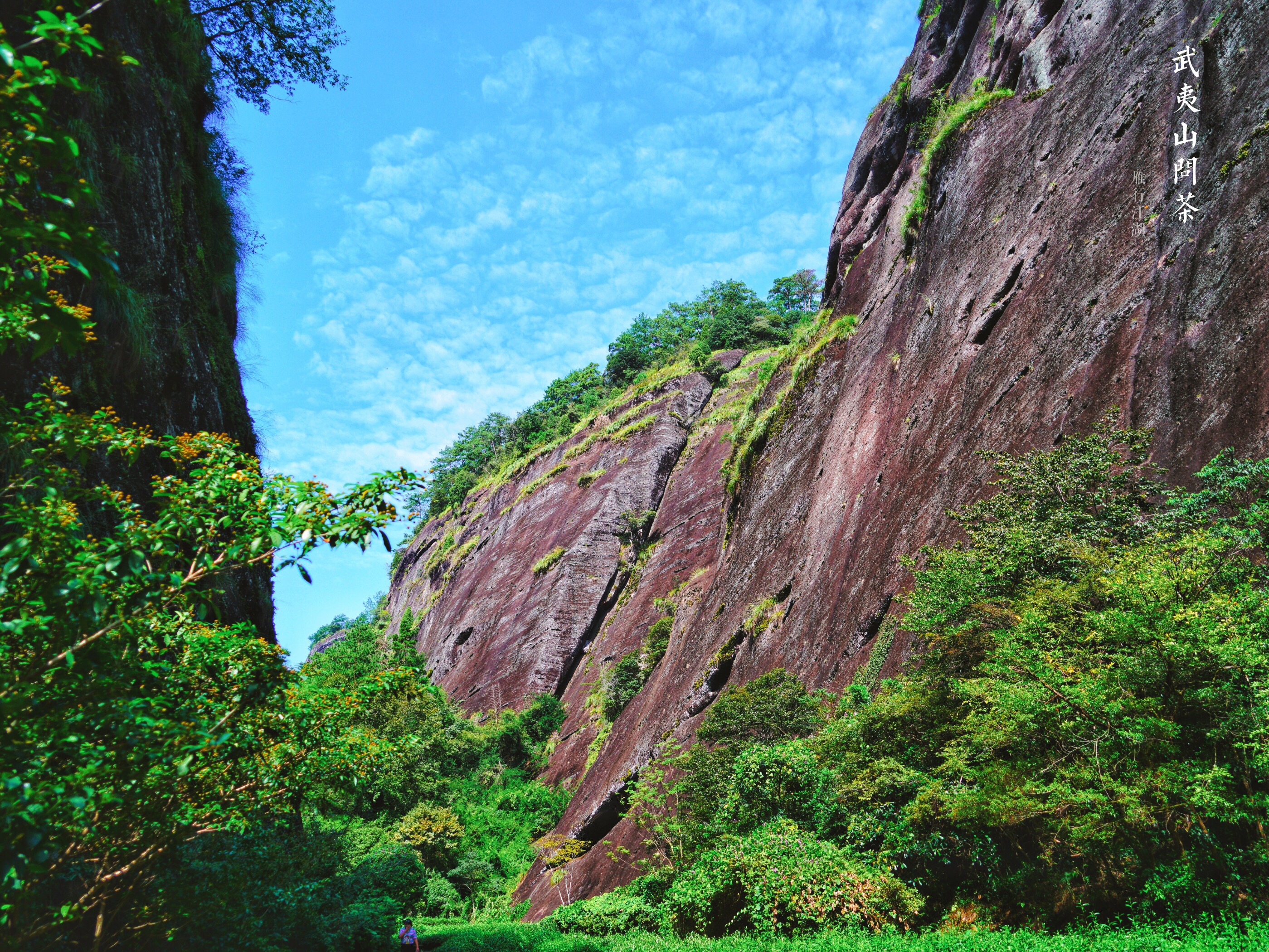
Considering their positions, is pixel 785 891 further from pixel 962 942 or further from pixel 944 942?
pixel 962 942

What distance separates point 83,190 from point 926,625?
7.52 meters

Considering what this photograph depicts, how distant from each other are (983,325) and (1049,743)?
25.3 feet

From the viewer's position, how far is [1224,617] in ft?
13.9

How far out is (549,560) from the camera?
110 ft

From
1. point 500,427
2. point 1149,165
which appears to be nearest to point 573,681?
point 1149,165

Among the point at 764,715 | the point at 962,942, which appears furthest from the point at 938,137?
the point at 962,942

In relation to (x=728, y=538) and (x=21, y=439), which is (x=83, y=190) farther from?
(x=728, y=538)

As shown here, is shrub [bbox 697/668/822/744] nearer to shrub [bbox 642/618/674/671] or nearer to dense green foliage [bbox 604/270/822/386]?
shrub [bbox 642/618/674/671]

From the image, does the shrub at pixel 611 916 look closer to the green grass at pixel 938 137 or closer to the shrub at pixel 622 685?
the shrub at pixel 622 685

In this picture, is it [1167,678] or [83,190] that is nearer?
[83,190]

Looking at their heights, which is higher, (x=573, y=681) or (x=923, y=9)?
(x=923, y=9)

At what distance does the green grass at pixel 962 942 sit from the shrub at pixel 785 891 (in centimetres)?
25

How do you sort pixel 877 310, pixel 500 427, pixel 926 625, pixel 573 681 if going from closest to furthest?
pixel 926 625
pixel 877 310
pixel 573 681
pixel 500 427

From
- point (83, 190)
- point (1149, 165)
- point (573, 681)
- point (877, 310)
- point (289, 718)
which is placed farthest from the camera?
point (573, 681)
